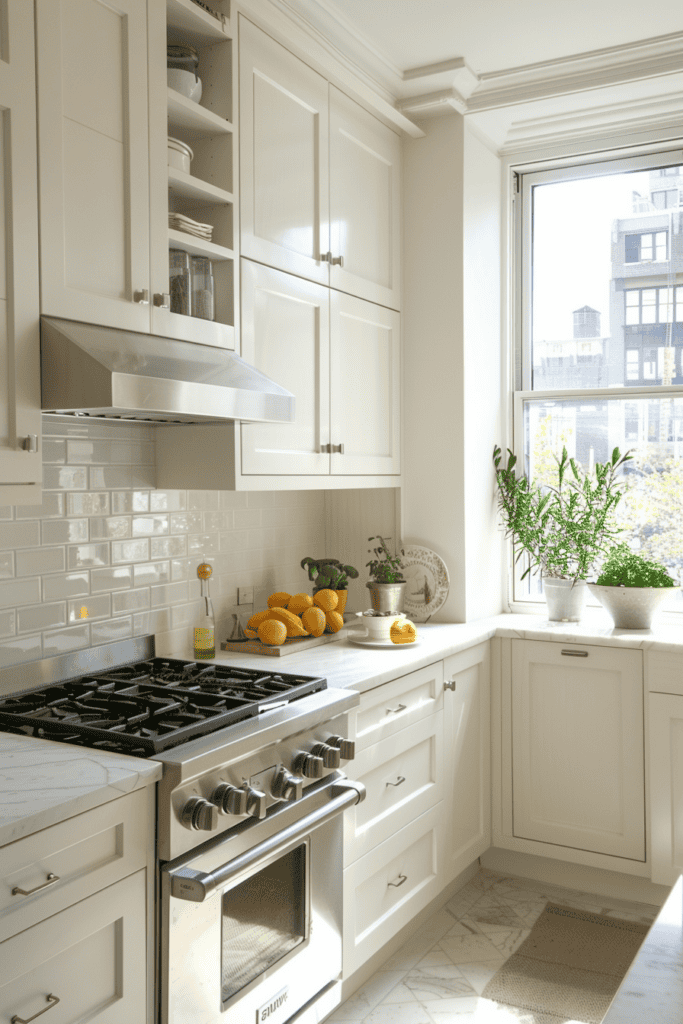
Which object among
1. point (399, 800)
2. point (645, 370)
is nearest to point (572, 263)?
point (645, 370)

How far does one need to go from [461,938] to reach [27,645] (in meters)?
1.71

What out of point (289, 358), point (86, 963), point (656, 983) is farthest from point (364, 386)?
point (656, 983)

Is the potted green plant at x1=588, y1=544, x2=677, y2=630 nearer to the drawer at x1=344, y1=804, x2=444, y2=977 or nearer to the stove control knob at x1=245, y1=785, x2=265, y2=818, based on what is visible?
the drawer at x1=344, y1=804, x2=444, y2=977

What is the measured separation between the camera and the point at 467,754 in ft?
10.00

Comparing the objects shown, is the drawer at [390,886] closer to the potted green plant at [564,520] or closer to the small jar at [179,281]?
the potted green plant at [564,520]

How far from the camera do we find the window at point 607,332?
337 cm

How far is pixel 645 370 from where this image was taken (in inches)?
134

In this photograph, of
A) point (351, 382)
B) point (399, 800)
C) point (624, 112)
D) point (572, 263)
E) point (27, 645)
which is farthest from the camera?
point (572, 263)

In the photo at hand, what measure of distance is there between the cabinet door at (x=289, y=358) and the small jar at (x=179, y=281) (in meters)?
0.21

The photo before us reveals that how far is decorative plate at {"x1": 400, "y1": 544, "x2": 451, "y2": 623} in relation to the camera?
130 inches

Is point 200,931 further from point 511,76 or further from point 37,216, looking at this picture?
point 511,76

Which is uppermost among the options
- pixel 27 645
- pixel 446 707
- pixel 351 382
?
pixel 351 382

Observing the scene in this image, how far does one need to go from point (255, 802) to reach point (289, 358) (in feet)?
4.37

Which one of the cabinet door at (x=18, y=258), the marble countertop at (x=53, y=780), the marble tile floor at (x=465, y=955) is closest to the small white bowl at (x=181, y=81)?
the cabinet door at (x=18, y=258)
